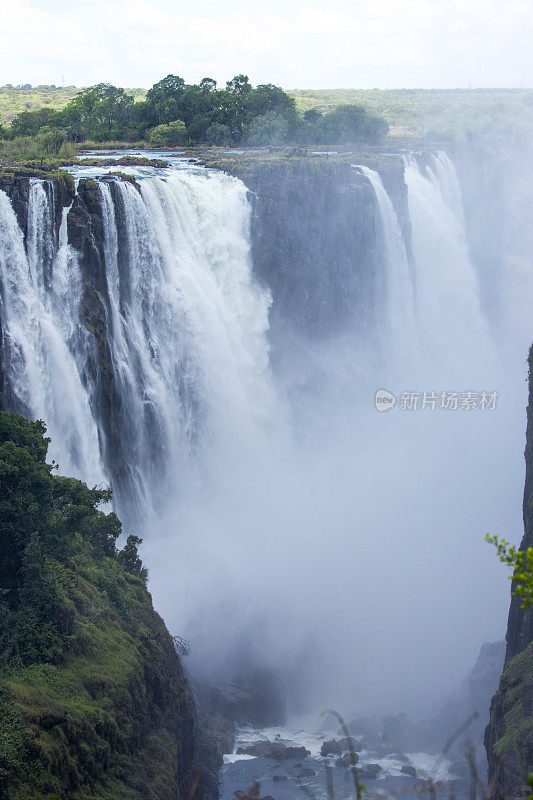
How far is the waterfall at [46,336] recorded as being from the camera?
21.2m

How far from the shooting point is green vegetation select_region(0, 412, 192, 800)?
1209 cm

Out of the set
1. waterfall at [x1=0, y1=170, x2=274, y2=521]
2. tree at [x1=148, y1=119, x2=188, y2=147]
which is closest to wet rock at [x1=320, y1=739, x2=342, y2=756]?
waterfall at [x1=0, y1=170, x2=274, y2=521]

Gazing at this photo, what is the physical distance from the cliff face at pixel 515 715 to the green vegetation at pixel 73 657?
17.9 feet

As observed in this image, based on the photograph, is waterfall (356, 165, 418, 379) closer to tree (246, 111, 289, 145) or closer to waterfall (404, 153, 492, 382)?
waterfall (404, 153, 492, 382)

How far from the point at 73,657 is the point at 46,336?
32.8 feet

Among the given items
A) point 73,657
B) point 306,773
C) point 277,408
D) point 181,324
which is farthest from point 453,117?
point 73,657

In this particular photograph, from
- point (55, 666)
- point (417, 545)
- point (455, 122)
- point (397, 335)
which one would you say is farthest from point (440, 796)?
point (455, 122)

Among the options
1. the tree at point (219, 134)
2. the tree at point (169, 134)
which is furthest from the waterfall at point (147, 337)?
the tree at point (219, 134)

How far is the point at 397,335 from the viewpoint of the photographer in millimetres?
37250

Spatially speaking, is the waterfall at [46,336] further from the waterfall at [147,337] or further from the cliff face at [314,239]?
the cliff face at [314,239]

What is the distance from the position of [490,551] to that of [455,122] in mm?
48827

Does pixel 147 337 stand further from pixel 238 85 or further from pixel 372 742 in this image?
pixel 238 85

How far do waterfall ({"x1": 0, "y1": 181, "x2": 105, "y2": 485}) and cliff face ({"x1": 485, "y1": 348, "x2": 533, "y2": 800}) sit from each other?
1092cm

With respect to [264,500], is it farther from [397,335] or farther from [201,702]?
[397,335]
